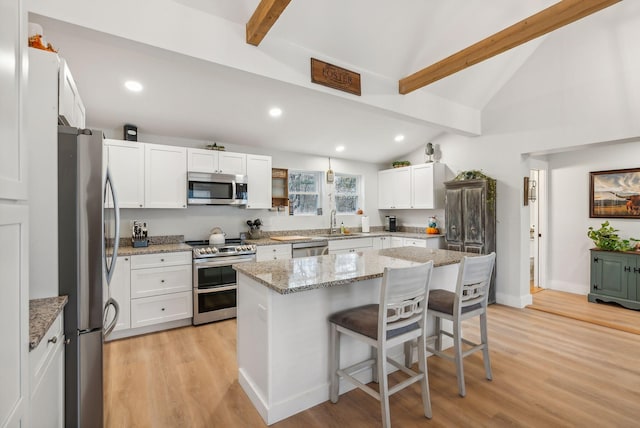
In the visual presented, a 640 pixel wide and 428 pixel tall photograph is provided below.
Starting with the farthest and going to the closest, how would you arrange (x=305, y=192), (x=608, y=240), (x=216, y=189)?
(x=305, y=192) < (x=608, y=240) < (x=216, y=189)

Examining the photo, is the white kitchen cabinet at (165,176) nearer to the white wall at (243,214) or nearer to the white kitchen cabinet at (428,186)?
the white wall at (243,214)

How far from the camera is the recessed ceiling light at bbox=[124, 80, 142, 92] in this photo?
9.78 feet

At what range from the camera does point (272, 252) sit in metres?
4.32

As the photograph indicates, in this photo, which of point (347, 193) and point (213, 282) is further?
point (347, 193)

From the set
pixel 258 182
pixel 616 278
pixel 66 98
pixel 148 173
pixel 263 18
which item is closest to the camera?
pixel 66 98

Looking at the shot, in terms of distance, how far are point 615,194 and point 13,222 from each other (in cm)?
631

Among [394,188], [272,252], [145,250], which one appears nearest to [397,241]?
[394,188]

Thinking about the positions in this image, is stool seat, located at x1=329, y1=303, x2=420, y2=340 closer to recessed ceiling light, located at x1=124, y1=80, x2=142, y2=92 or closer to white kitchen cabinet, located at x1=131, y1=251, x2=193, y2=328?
white kitchen cabinet, located at x1=131, y1=251, x2=193, y2=328

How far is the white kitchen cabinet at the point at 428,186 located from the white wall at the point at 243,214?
38.8 inches

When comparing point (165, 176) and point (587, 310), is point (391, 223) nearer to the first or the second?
point (587, 310)

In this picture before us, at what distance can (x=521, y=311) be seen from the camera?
4.18 meters

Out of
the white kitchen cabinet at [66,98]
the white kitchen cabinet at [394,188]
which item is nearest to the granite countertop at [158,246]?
the white kitchen cabinet at [66,98]

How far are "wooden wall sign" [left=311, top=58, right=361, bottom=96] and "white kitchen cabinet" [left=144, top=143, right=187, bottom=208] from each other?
80.3 inches

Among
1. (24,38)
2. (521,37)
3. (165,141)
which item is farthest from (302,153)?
(24,38)
